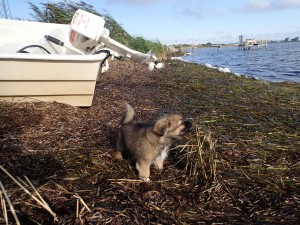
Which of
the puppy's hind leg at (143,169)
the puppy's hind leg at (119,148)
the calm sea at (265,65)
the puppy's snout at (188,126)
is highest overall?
the calm sea at (265,65)

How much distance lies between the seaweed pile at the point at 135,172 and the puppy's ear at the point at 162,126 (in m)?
0.33

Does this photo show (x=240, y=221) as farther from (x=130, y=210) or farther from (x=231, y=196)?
(x=130, y=210)

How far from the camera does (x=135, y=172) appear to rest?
362cm

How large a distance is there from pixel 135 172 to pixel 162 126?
0.60 meters

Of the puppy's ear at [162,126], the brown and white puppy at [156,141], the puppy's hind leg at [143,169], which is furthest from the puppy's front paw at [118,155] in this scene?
the puppy's ear at [162,126]

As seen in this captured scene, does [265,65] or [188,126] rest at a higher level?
[265,65]

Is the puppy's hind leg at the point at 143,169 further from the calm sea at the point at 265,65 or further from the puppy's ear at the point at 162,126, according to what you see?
the calm sea at the point at 265,65

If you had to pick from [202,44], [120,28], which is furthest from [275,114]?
[202,44]

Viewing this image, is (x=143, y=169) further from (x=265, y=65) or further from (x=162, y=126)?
(x=265, y=65)

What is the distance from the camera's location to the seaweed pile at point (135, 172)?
2.59m

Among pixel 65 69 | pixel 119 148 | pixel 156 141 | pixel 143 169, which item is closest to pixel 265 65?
pixel 65 69

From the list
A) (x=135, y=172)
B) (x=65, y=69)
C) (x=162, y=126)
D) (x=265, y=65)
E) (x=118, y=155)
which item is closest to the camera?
(x=162, y=126)

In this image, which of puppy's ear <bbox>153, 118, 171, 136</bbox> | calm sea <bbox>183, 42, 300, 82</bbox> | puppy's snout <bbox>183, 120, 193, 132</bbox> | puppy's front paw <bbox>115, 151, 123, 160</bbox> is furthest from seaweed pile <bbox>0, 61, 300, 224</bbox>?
calm sea <bbox>183, 42, 300, 82</bbox>

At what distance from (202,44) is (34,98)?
413ft
